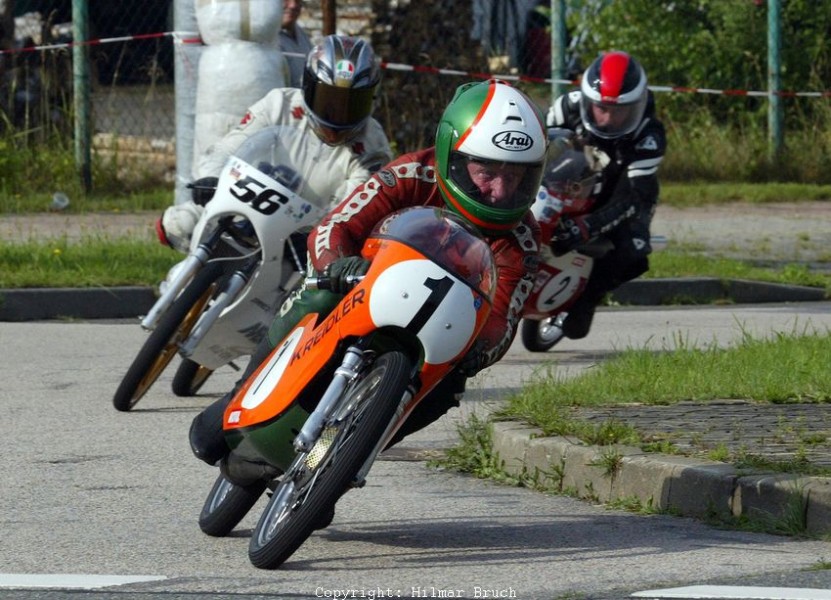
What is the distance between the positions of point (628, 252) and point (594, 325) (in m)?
1.64

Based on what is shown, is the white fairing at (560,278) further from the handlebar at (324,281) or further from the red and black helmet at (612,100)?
the handlebar at (324,281)

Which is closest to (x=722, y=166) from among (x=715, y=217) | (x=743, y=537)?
(x=715, y=217)

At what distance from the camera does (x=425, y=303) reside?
4926 millimetres

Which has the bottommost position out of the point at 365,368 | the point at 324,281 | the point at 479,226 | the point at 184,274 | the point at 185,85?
the point at 185,85

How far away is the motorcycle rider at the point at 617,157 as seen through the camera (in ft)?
30.9

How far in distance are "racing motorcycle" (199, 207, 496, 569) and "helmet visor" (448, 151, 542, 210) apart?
0.91ft

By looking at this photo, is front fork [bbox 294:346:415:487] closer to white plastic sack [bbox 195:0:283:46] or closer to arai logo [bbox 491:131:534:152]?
arai logo [bbox 491:131:534:152]

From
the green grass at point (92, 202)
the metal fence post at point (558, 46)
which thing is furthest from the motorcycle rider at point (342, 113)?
the metal fence post at point (558, 46)

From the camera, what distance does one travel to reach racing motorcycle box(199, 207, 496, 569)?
191 inches

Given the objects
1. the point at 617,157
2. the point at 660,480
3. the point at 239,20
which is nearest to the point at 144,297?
the point at 239,20

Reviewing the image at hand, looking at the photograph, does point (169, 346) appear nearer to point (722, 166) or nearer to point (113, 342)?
point (113, 342)

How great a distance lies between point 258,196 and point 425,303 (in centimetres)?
282

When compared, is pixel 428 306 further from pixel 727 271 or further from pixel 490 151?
pixel 727 271

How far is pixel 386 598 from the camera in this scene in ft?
15.3
